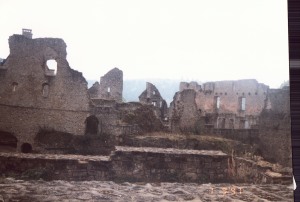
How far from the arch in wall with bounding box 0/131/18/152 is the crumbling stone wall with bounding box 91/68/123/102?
1.20 meters

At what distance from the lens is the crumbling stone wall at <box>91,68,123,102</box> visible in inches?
178

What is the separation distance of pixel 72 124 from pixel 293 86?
9.69 ft

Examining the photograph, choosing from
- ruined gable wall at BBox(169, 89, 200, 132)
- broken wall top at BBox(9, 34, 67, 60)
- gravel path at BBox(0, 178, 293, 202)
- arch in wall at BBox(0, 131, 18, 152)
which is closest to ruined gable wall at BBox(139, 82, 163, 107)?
ruined gable wall at BBox(169, 89, 200, 132)

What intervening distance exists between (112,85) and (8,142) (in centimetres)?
157

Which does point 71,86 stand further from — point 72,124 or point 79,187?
point 79,187

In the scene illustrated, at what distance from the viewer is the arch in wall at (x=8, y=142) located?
452 cm

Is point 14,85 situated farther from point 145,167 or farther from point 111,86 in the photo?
point 145,167

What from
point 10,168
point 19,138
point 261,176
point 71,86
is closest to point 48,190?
point 10,168

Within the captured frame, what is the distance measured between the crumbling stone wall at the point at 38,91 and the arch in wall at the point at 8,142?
8cm

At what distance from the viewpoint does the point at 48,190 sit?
12.5 feet

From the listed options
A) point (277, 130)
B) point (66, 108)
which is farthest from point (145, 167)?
point (277, 130)

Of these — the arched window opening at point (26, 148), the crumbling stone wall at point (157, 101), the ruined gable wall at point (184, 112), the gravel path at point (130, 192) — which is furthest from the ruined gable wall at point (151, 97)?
the arched window opening at point (26, 148)

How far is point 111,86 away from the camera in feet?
16.2

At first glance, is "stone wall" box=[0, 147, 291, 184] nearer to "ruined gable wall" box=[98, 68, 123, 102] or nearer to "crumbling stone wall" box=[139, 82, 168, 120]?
"ruined gable wall" box=[98, 68, 123, 102]
